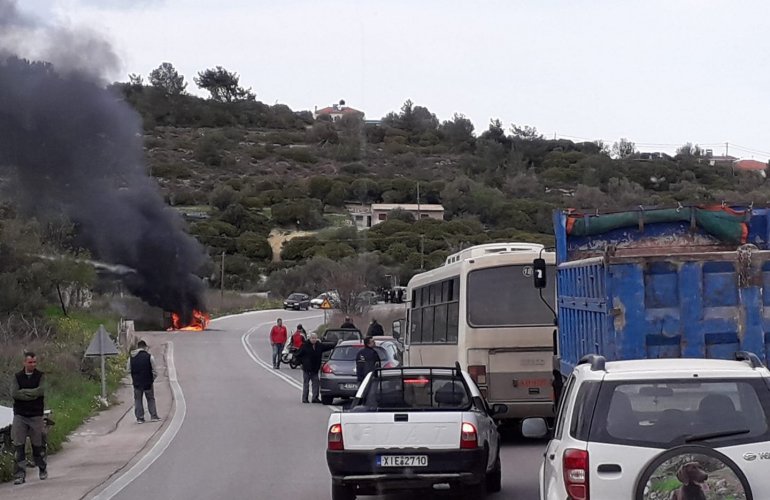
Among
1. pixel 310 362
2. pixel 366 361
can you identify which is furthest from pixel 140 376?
pixel 310 362

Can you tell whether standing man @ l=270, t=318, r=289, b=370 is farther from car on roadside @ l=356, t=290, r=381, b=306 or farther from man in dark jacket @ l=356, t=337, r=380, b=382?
car on roadside @ l=356, t=290, r=381, b=306

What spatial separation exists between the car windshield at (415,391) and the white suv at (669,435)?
16.6ft

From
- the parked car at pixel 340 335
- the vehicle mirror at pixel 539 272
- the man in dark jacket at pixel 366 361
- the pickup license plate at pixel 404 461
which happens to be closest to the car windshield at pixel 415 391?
the pickup license plate at pixel 404 461

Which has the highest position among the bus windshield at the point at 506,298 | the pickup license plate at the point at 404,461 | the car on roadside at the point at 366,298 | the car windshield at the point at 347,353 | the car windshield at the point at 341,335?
the car on roadside at the point at 366,298

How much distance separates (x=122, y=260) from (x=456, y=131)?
98658mm

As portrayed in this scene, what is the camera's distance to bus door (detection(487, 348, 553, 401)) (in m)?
16.7

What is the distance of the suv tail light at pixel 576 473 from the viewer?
21.8 ft

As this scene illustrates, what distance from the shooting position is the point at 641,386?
6805 millimetres

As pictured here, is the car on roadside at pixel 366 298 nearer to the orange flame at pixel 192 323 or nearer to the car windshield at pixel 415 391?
the orange flame at pixel 192 323

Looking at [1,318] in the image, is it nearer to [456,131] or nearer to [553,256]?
[553,256]

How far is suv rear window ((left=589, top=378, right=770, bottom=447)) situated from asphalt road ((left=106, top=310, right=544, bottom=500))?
5696mm

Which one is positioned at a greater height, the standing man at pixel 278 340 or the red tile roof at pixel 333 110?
the red tile roof at pixel 333 110

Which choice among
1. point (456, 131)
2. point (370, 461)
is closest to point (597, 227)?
point (370, 461)

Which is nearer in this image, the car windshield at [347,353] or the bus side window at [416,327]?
the bus side window at [416,327]
